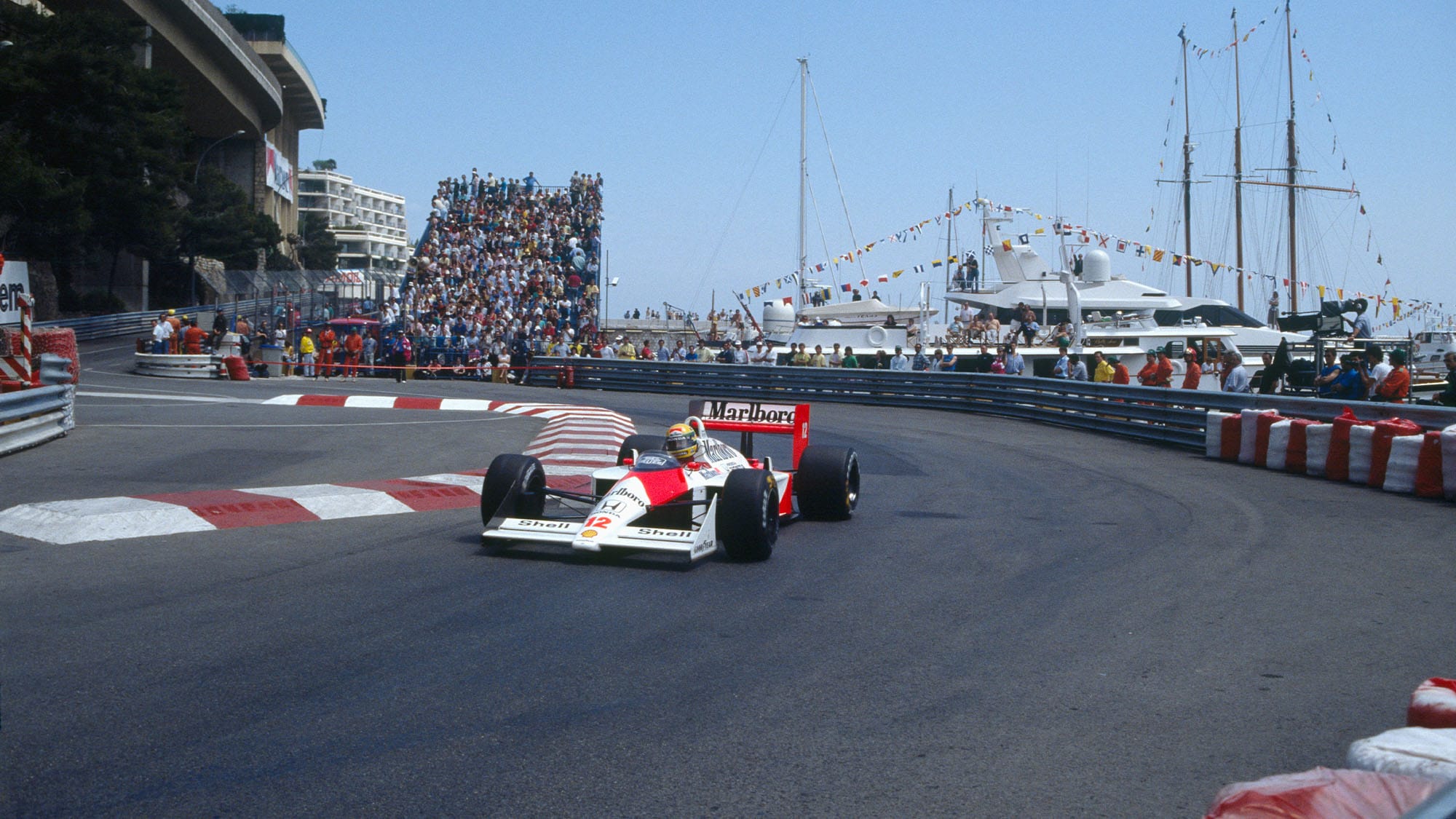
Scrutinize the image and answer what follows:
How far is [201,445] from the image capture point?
13203 millimetres

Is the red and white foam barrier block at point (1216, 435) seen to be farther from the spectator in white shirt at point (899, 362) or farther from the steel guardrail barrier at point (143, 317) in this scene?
the steel guardrail barrier at point (143, 317)

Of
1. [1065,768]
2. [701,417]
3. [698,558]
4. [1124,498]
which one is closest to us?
[1065,768]

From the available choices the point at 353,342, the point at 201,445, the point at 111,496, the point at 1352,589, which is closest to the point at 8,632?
the point at 111,496

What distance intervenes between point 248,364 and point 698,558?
25903mm

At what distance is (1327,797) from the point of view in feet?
7.86

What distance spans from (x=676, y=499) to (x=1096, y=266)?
1166 inches

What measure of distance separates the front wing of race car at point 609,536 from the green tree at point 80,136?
31.7m

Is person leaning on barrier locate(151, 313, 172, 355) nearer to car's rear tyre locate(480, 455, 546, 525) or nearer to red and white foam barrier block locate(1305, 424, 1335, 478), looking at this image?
car's rear tyre locate(480, 455, 546, 525)

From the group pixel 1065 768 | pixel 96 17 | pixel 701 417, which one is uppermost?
pixel 96 17

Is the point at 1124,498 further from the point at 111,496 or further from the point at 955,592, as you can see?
the point at 111,496

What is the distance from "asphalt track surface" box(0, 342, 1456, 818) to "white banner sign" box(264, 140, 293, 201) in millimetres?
61616

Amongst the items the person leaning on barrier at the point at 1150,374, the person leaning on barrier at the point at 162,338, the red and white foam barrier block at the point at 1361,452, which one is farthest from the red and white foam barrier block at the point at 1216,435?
the person leaning on barrier at the point at 162,338

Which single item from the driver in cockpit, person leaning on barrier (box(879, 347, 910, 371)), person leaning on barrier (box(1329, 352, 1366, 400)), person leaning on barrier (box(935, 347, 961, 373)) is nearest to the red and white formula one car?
the driver in cockpit

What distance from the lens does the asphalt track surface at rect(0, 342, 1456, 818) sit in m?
3.73
